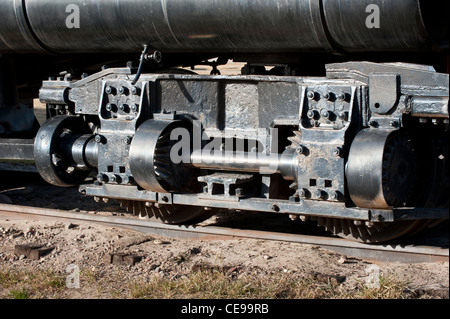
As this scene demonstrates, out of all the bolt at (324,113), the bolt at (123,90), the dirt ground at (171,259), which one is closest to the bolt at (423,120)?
the bolt at (324,113)

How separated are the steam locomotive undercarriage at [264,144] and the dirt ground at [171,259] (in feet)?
0.90

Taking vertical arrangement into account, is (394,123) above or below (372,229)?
above

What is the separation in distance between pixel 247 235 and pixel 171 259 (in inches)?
23.8

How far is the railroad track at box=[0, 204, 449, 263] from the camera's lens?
4.86 meters

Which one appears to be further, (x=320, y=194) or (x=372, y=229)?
(x=372, y=229)

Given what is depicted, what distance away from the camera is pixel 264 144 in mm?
5094

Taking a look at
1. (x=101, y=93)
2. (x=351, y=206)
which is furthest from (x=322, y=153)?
(x=101, y=93)

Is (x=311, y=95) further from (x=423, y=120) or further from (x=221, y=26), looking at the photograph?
(x=221, y=26)

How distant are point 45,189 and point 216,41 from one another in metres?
3.25

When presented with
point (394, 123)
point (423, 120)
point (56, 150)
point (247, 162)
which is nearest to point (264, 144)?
point (247, 162)

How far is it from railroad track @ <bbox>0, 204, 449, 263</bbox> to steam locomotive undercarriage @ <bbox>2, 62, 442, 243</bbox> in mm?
92

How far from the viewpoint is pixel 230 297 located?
4.38 metres

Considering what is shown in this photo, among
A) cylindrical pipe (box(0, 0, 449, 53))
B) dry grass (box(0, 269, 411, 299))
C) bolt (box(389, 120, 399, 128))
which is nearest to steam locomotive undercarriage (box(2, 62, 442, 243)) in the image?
bolt (box(389, 120, 399, 128))
